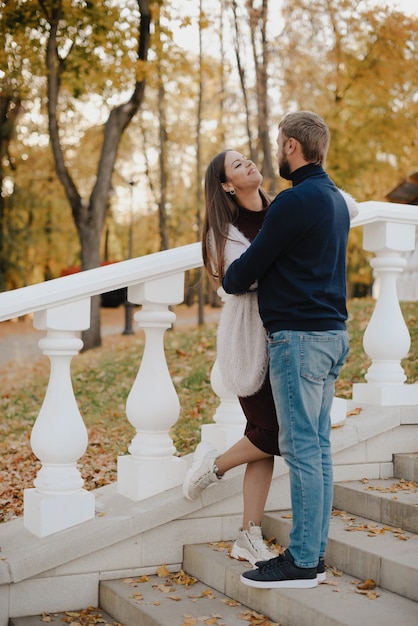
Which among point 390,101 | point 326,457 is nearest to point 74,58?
point 390,101

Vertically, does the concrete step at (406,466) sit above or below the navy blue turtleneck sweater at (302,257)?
below

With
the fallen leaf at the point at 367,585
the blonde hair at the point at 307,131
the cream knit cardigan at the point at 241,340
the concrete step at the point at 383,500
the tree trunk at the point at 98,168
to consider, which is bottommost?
the fallen leaf at the point at 367,585

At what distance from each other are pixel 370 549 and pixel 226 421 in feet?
3.56

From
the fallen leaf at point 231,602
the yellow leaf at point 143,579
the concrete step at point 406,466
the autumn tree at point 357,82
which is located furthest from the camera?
the autumn tree at point 357,82

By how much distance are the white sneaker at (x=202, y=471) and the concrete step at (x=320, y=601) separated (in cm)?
34

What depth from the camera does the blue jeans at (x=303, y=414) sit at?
10.4 ft

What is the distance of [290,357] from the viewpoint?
10.4ft

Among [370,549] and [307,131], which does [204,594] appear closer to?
[370,549]

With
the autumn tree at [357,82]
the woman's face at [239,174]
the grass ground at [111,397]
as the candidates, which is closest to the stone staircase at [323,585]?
the grass ground at [111,397]

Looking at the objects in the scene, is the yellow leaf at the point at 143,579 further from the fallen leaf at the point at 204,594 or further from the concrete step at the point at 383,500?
the concrete step at the point at 383,500

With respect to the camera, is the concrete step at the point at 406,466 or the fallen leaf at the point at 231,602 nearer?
the fallen leaf at the point at 231,602

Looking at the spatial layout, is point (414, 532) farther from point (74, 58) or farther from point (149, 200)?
point (149, 200)

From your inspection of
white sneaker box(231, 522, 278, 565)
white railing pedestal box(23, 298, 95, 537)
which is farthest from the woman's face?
white sneaker box(231, 522, 278, 565)

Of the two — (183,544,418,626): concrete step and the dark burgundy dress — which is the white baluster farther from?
(183,544,418,626): concrete step
